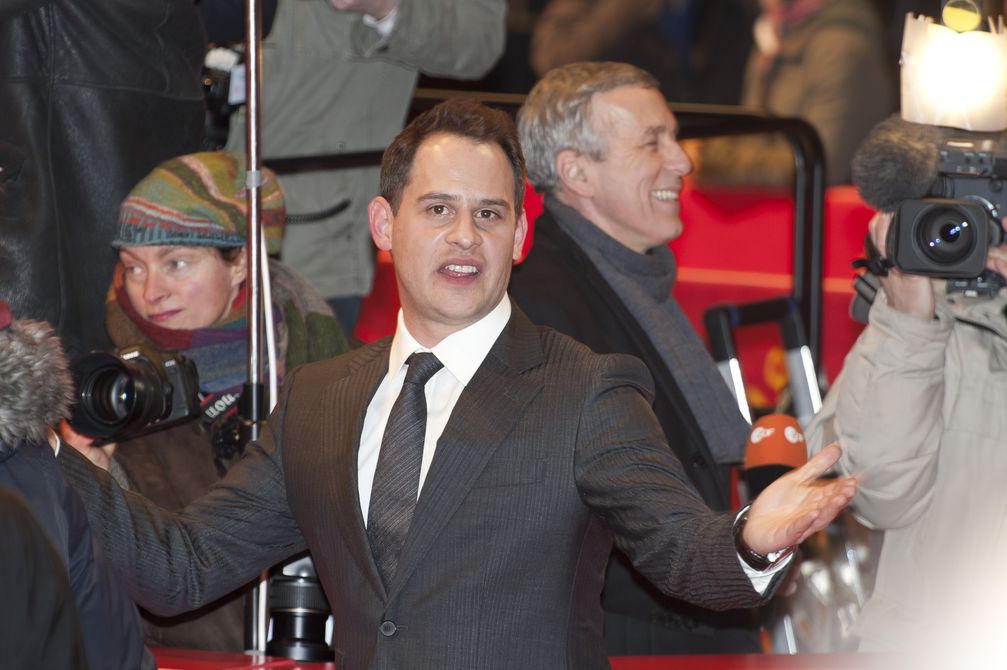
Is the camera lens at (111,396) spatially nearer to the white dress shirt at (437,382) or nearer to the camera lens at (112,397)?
the camera lens at (112,397)

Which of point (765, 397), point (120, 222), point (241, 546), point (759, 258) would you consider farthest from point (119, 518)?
point (759, 258)

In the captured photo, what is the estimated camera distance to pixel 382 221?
9.46 feet

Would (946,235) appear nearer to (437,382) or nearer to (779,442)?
(779,442)

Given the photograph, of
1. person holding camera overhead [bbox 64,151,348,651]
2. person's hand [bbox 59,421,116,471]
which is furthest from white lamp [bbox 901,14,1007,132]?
person's hand [bbox 59,421,116,471]

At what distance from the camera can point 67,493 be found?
239 cm

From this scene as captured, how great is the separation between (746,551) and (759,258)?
4491mm

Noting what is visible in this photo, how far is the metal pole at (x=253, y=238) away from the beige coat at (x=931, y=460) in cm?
117

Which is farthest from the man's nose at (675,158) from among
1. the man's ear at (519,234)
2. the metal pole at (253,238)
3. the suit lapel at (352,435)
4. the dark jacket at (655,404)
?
the suit lapel at (352,435)

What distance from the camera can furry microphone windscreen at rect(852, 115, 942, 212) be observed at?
3383 millimetres

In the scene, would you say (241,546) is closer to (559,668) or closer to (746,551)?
(559,668)

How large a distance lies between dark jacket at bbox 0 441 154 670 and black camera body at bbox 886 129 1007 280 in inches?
65.9

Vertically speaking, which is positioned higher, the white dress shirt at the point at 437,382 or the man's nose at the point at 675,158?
the man's nose at the point at 675,158

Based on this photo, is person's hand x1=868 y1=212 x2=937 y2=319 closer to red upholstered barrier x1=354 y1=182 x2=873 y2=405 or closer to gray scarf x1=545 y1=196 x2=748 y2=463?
gray scarf x1=545 y1=196 x2=748 y2=463

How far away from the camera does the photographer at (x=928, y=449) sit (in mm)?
3363
